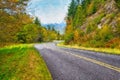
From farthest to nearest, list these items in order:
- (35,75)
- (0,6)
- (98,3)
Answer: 1. (98,3)
2. (0,6)
3. (35,75)

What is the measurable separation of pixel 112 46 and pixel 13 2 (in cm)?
1500

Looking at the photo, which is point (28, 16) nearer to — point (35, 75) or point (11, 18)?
point (11, 18)

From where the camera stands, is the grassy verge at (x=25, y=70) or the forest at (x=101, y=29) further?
the forest at (x=101, y=29)

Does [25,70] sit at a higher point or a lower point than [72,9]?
lower

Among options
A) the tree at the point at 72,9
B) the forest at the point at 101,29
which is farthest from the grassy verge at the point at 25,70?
the tree at the point at 72,9

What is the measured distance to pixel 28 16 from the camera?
21.6 meters

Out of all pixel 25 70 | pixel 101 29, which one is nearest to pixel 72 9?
pixel 101 29

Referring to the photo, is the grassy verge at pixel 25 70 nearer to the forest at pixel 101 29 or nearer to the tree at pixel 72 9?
the forest at pixel 101 29

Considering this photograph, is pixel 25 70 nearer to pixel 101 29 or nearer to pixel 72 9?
pixel 101 29

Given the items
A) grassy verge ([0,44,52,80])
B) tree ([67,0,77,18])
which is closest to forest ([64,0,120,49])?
grassy verge ([0,44,52,80])

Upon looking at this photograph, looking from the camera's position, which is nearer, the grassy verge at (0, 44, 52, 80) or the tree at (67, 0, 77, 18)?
the grassy verge at (0, 44, 52, 80)

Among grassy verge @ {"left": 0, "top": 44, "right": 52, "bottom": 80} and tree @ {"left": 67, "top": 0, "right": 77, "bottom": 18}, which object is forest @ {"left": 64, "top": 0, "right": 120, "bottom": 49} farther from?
tree @ {"left": 67, "top": 0, "right": 77, "bottom": 18}

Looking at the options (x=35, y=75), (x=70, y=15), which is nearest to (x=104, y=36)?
(x=35, y=75)

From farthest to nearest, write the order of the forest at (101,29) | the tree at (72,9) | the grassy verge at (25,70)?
the tree at (72,9), the forest at (101,29), the grassy verge at (25,70)
